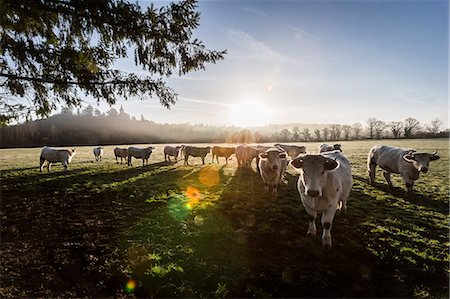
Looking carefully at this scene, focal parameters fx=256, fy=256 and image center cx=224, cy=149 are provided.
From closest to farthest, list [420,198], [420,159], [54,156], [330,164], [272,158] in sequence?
1. [330,164]
2. [272,158]
3. [420,198]
4. [420,159]
5. [54,156]

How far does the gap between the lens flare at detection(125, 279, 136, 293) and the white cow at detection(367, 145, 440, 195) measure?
14.0 metres

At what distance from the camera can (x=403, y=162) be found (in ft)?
45.9

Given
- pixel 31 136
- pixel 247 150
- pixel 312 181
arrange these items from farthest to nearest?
pixel 31 136
pixel 247 150
pixel 312 181

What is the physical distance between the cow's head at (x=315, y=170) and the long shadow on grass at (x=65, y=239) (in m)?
4.72

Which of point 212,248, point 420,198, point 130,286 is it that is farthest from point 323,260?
point 420,198

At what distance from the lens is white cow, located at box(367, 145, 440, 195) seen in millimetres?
13062

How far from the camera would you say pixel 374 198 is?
12.7 m

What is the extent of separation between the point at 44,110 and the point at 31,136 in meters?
99.0

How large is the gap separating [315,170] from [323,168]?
9.9 inches

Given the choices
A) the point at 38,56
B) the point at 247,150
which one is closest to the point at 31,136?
the point at 247,150

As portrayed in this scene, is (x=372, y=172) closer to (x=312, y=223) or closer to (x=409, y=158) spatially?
(x=409, y=158)

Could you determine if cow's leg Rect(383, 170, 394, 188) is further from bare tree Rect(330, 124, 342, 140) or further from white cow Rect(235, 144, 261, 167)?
bare tree Rect(330, 124, 342, 140)

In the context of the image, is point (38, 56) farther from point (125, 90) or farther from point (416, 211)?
point (416, 211)

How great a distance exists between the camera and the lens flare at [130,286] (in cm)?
491
